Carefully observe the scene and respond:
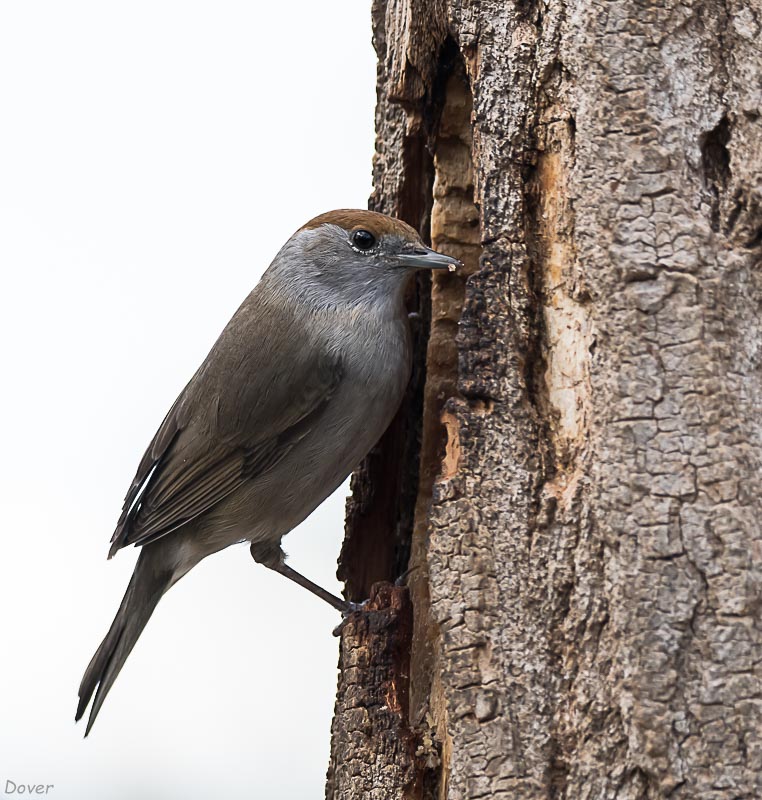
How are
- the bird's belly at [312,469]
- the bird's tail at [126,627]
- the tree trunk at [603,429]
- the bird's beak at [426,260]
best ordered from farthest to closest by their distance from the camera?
the bird's tail at [126,627], the bird's belly at [312,469], the bird's beak at [426,260], the tree trunk at [603,429]

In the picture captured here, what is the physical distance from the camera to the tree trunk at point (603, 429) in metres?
1.94

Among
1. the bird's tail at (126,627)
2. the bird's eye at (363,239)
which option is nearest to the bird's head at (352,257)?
the bird's eye at (363,239)

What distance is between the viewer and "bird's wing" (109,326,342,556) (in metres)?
3.19

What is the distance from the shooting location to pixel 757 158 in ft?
6.82

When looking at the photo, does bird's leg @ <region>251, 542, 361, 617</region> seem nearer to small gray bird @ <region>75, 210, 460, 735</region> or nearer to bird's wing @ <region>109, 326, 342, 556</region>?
small gray bird @ <region>75, 210, 460, 735</region>

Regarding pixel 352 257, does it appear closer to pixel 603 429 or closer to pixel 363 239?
pixel 363 239

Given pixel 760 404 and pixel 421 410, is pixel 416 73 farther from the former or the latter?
pixel 760 404

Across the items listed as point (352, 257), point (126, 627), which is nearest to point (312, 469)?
point (352, 257)

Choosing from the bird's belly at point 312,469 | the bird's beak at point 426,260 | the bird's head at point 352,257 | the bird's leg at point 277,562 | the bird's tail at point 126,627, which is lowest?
the bird's tail at point 126,627

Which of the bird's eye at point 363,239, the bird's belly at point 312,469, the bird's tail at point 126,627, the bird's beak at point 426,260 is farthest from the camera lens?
the bird's tail at point 126,627

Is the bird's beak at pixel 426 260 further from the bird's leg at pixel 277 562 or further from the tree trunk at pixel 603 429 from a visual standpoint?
the bird's leg at pixel 277 562

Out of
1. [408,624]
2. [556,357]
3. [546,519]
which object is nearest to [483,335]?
[556,357]

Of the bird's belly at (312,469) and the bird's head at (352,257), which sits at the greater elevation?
the bird's head at (352,257)

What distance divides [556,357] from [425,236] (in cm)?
110
